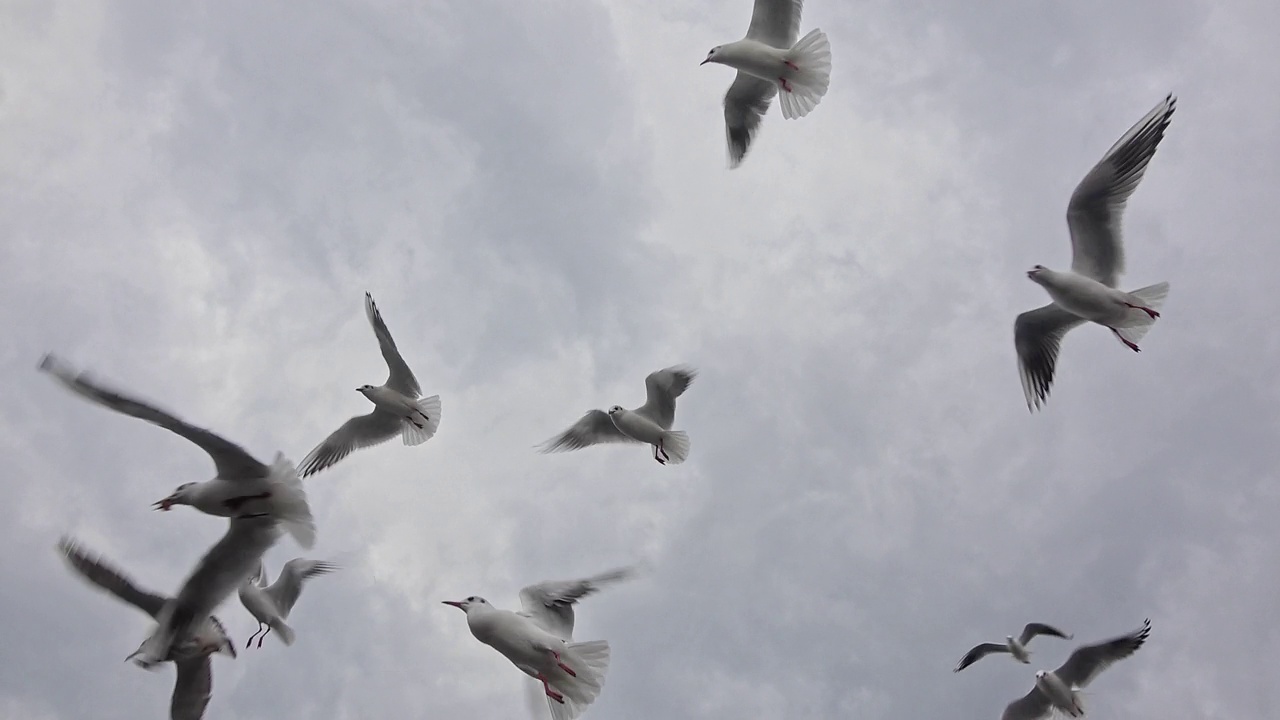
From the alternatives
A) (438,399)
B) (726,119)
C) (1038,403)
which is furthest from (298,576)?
(1038,403)

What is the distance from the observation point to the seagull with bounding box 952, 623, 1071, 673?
46.3ft

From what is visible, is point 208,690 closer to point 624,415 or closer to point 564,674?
point 564,674

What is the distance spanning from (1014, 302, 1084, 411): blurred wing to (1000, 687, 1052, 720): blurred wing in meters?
4.91

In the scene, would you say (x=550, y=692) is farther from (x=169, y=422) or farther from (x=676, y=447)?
(x=676, y=447)

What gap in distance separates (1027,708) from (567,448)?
726 centimetres

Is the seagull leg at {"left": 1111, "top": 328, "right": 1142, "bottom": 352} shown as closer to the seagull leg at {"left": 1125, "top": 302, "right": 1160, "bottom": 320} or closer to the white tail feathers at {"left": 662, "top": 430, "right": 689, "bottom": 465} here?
the seagull leg at {"left": 1125, "top": 302, "right": 1160, "bottom": 320}

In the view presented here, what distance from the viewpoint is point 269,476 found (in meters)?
7.79

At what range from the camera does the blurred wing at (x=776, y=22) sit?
10625 millimetres

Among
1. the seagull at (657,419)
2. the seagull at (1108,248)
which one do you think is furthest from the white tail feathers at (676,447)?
the seagull at (1108,248)

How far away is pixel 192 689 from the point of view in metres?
9.07

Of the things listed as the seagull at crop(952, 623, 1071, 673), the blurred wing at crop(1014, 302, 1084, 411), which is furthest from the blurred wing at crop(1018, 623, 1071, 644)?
the blurred wing at crop(1014, 302, 1084, 411)

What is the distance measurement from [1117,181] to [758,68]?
12.5 feet

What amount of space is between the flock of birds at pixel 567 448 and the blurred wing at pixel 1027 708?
0.06 ft

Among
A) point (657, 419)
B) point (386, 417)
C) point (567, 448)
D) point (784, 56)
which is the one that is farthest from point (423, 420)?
point (784, 56)
